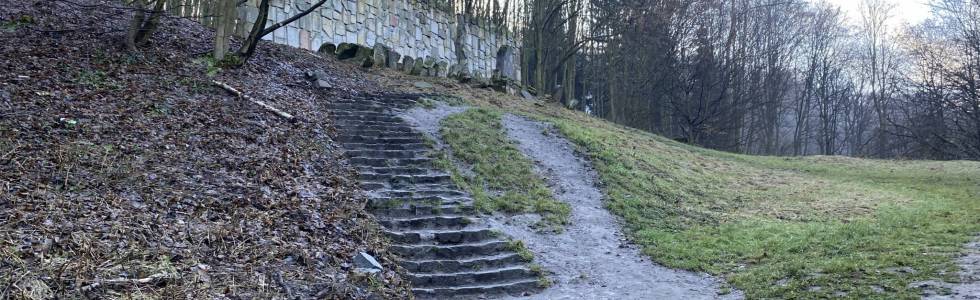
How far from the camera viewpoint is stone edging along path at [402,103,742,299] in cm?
734

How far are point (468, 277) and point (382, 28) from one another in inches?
541

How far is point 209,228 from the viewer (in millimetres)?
6832

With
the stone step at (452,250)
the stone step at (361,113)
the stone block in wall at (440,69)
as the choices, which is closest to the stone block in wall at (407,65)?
the stone block in wall at (440,69)

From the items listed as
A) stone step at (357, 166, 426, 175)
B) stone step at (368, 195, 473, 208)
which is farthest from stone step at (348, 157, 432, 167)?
stone step at (368, 195, 473, 208)

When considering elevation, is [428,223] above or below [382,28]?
below

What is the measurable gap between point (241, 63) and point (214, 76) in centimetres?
119

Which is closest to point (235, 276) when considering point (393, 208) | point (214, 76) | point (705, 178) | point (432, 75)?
point (393, 208)

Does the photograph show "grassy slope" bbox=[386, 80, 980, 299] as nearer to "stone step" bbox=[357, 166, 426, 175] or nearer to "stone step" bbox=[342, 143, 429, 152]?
"stone step" bbox=[357, 166, 426, 175]

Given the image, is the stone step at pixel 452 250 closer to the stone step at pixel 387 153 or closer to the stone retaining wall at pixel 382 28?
the stone step at pixel 387 153

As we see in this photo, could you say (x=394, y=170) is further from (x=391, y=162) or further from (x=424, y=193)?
(x=424, y=193)

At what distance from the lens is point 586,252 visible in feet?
28.8

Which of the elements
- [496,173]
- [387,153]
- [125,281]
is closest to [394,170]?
[387,153]

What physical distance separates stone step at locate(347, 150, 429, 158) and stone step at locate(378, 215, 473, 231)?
2.42 meters

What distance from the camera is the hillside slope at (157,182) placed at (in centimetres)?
564
